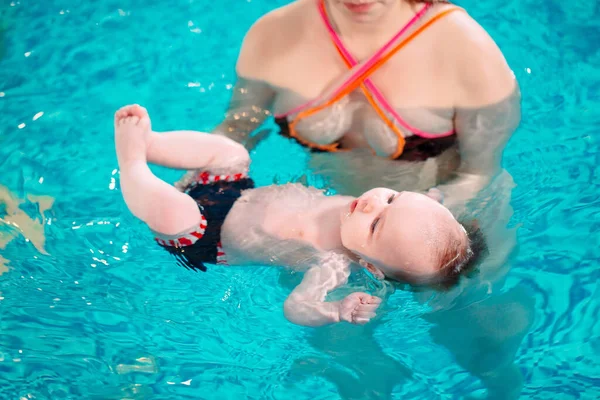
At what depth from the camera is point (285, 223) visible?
210cm

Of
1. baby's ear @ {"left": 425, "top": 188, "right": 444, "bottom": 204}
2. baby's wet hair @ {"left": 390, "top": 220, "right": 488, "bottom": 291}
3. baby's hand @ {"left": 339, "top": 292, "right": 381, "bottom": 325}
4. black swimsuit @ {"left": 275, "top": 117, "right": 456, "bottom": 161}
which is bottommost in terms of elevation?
baby's wet hair @ {"left": 390, "top": 220, "right": 488, "bottom": 291}

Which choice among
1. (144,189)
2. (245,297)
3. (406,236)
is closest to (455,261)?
(406,236)

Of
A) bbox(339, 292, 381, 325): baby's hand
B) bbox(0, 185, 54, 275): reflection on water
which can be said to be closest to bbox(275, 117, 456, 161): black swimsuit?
bbox(339, 292, 381, 325): baby's hand

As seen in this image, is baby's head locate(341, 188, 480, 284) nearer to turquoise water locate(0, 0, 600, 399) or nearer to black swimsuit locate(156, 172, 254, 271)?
turquoise water locate(0, 0, 600, 399)

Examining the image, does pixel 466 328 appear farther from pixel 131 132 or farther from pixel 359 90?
pixel 131 132

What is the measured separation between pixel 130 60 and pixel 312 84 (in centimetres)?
139

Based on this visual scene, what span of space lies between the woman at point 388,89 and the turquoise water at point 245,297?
376 mm

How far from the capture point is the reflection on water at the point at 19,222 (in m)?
2.43

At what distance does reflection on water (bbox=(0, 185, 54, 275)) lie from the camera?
7.98 feet

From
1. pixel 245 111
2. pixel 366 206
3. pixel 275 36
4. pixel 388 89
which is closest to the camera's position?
pixel 366 206

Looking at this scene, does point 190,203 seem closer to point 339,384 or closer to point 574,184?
point 339,384

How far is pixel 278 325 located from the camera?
7.48 feet

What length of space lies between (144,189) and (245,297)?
20.6 inches

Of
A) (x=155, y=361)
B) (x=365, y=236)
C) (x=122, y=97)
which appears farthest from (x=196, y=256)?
(x=122, y=97)
